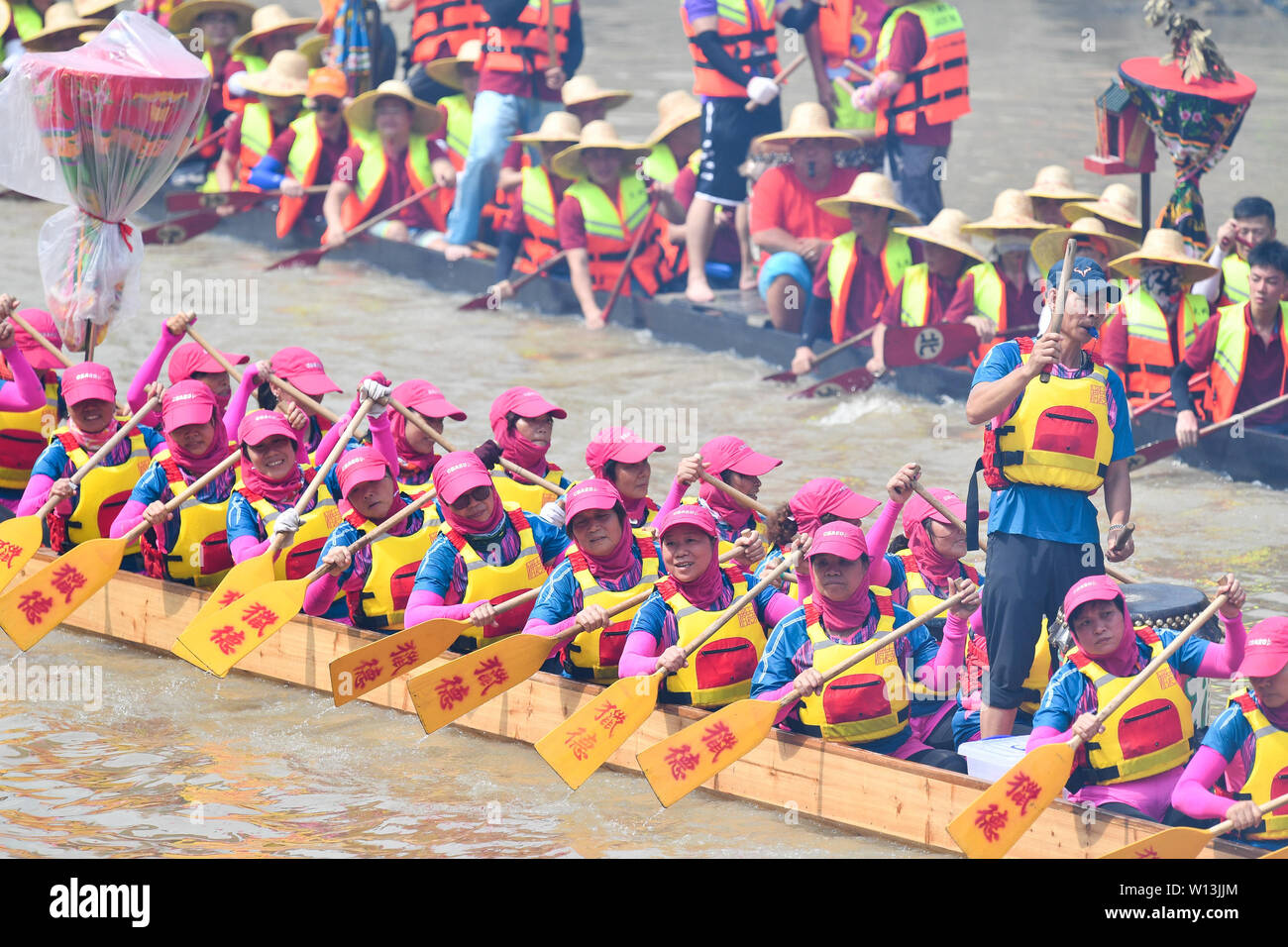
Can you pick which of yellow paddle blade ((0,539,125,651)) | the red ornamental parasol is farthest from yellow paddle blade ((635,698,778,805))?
the red ornamental parasol

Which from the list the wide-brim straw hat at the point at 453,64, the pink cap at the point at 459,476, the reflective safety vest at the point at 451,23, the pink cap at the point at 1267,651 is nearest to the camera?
the pink cap at the point at 1267,651

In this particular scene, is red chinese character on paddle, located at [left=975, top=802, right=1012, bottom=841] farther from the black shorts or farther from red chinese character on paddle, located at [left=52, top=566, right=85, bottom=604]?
the black shorts

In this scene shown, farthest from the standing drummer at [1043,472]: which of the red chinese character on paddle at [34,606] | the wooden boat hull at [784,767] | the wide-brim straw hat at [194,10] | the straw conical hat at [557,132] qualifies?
the wide-brim straw hat at [194,10]

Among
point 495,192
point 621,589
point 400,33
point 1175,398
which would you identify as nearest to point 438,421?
point 621,589

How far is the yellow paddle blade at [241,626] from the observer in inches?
267

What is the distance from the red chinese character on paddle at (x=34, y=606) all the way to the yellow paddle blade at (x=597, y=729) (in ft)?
7.31

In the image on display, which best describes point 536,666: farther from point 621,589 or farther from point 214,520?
point 214,520

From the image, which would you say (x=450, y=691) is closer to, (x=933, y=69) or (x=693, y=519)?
(x=693, y=519)

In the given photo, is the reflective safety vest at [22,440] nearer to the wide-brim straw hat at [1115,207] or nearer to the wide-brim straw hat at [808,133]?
the wide-brim straw hat at [808,133]

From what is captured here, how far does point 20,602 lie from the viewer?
23.8 ft

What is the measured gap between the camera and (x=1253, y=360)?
914cm

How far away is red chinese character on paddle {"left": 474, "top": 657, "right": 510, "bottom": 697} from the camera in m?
6.35

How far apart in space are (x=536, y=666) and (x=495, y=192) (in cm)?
697

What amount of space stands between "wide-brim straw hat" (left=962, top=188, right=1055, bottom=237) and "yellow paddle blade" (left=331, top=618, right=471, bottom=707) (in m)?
4.41
